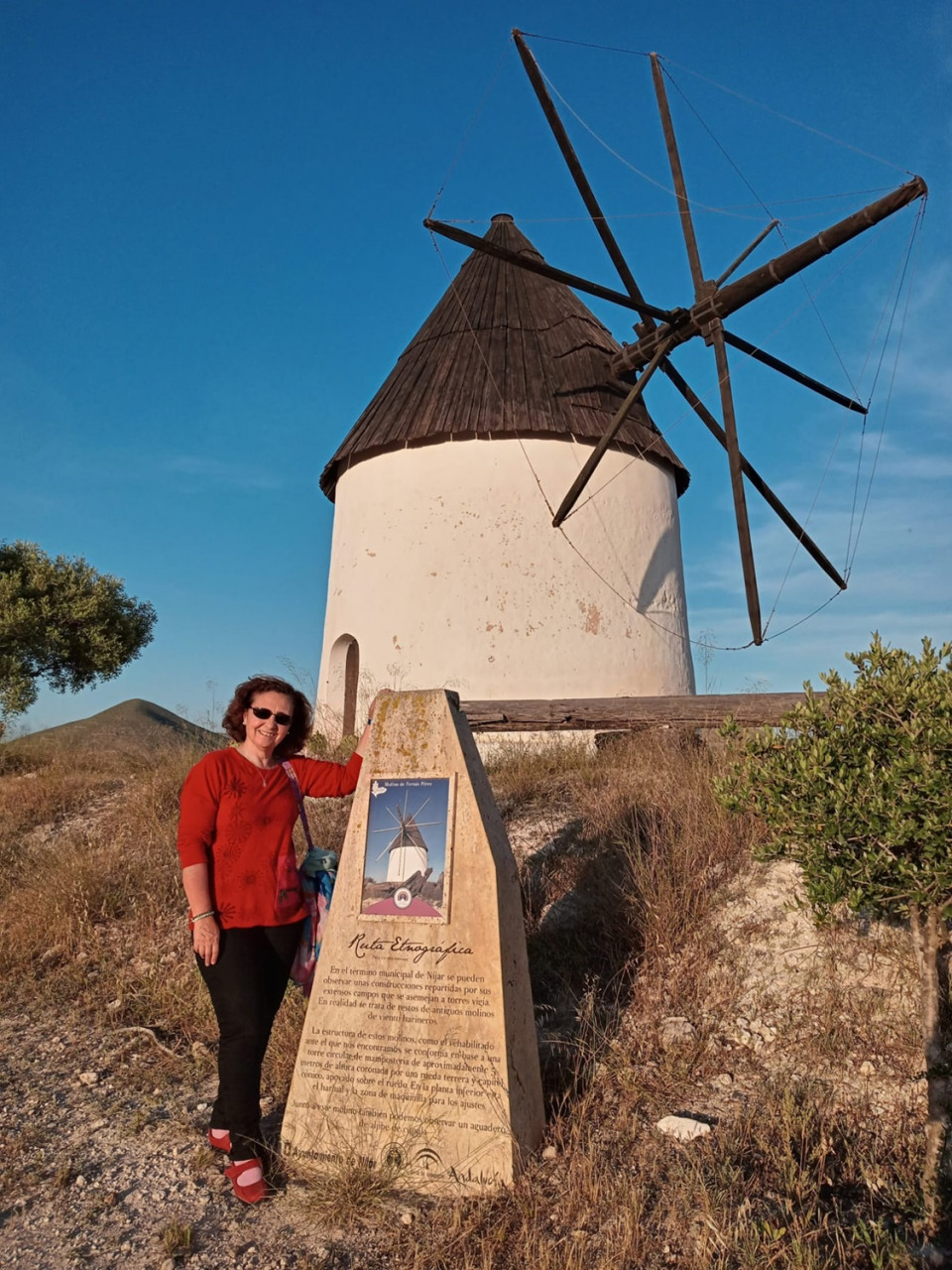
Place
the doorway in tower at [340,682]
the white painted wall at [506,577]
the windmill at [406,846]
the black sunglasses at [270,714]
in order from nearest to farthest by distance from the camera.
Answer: the windmill at [406,846] < the black sunglasses at [270,714] < the white painted wall at [506,577] < the doorway in tower at [340,682]

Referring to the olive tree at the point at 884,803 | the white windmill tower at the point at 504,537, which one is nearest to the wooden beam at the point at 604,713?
the white windmill tower at the point at 504,537

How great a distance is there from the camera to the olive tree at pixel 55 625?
13.7 metres

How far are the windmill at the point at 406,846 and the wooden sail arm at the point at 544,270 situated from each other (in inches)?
261

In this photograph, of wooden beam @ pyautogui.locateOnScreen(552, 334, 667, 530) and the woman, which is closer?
the woman

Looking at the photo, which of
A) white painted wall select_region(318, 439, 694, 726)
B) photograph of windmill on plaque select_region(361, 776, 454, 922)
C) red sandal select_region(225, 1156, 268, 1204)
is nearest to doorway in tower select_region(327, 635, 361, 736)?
white painted wall select_region(318, 439, 694, 726)

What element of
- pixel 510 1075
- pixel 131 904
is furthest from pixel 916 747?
pixel 131 904

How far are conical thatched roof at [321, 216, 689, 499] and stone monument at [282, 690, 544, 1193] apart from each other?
6.88 meters

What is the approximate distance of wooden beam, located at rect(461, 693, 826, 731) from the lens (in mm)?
7488

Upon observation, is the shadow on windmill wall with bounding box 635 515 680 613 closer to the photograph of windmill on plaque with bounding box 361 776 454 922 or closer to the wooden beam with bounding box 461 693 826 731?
the wooden beam with bounding box 461 693 826 731

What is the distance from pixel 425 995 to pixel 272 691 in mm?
1348

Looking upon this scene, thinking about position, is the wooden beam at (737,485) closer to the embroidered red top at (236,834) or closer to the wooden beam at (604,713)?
the wooden beam at (604,713)

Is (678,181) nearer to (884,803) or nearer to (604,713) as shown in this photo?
(604,713)

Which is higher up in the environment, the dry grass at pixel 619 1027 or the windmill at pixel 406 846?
the windmill at pixel 406 846

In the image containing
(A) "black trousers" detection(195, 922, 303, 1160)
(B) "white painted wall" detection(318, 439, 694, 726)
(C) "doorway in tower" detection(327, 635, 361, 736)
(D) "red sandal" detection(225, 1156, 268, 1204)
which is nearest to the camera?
(D) "red sandal" detection(225, 1156, 268, 1204)
